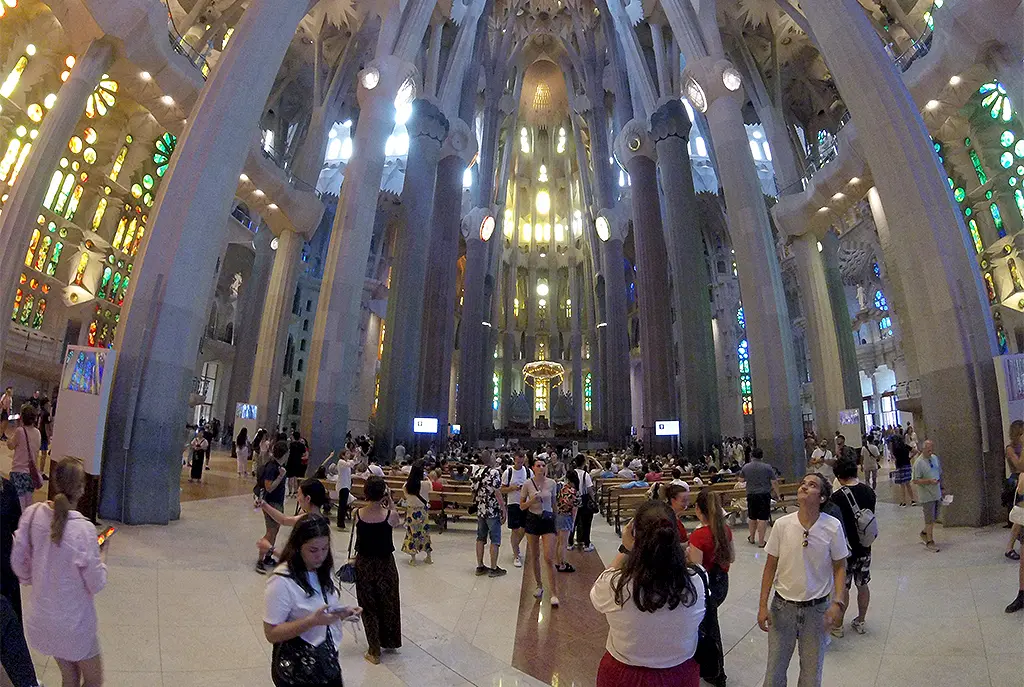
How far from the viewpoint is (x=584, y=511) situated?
7.78 m

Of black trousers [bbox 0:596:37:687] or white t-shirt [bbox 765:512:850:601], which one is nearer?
black trousers [bbox 0:596:37:687]

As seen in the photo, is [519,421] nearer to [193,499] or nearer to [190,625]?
[193,499]

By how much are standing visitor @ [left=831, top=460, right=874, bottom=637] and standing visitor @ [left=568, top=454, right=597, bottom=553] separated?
375cm

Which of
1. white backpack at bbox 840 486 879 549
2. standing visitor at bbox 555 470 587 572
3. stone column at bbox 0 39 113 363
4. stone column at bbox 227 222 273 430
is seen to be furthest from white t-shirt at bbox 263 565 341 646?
stone column at bbox 227 222 273 430

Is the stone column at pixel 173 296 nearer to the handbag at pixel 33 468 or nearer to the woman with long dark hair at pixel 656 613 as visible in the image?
the handbag at pixel 33 468

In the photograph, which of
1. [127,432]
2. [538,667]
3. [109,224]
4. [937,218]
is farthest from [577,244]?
[538,667]

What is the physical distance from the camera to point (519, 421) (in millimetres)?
35594

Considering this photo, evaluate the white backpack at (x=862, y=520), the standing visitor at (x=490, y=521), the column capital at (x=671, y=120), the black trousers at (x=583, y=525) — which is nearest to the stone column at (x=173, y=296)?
the standing visitor at (x=490, y=521)

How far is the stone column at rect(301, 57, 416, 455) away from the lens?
14969 mm

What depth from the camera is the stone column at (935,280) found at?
26.6 feet

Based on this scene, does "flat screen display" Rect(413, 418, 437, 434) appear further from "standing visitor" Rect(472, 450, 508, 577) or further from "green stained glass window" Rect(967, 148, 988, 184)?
"green stained glass window" Rect(967, 148, 988, 184)

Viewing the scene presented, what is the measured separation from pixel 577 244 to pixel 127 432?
135 ft

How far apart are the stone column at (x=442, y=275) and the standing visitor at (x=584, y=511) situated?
57.6ft

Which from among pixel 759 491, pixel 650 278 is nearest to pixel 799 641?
pixel 759 491
